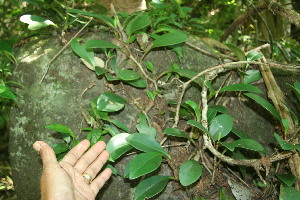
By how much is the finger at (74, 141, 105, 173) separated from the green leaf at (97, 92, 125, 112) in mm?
193

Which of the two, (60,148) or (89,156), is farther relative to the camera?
(60,148)

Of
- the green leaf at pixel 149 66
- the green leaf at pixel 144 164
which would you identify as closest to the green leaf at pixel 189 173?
the green leaf at pixel 144 164

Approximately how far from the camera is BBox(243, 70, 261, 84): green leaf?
1.79 metres

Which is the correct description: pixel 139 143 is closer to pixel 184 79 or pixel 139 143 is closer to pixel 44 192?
pixel 44 192

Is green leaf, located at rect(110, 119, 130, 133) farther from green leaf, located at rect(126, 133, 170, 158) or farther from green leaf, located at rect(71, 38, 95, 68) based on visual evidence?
green leaf, located at rect(71, 38, 95, 68)

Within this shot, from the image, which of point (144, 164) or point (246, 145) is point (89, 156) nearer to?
point (144, 164)

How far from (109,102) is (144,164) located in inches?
15.8

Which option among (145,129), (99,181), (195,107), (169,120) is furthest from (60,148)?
(195,107)

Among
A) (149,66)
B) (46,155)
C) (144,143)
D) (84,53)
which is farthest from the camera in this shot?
(149,66)

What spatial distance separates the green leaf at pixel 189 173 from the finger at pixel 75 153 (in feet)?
1.47

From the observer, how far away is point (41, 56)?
5.81 feet

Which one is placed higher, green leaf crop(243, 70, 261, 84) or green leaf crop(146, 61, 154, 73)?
green leaf crop(146, 61, 154, 73)

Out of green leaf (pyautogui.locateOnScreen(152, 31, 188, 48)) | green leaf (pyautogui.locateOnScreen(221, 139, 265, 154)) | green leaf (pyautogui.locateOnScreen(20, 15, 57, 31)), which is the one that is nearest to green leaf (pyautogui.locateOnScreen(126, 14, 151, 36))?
green leaf (pyautogui.locateOnScreen(152, 31, 188, 48))

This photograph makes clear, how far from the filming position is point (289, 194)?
133 cm
